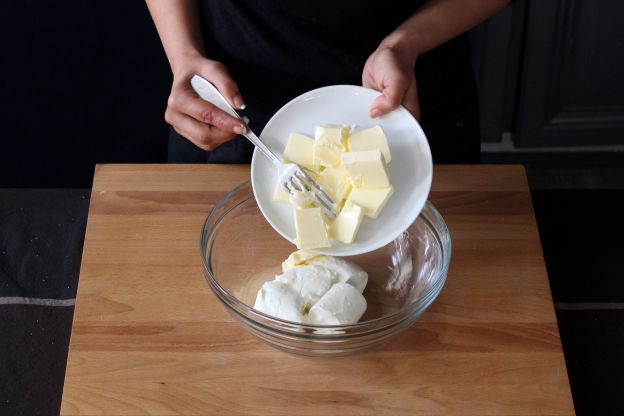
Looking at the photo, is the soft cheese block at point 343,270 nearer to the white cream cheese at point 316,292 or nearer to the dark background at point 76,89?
the white cream cheese at point 316,292

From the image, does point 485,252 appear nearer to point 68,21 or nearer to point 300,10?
point 300,10

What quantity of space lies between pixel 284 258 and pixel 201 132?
224 millimetres

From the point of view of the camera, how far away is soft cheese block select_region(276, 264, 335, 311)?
0.99m

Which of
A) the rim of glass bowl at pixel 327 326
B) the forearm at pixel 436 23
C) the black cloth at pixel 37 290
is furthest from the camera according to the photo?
the black cloth at pixel 37 290

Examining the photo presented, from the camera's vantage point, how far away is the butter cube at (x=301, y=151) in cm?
103

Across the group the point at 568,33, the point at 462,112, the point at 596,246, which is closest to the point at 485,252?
the point at 462,112

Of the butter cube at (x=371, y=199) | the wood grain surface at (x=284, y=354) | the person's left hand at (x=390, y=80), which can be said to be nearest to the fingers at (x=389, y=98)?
the person's left hand at (x=390, y=80)

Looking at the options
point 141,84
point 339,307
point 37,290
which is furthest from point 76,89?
point 339,307

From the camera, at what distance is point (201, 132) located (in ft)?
3.81

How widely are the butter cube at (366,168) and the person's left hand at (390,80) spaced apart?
0.10m

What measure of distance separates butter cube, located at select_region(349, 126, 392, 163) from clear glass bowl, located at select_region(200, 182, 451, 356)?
0.43ft

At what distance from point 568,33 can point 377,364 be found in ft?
4.49

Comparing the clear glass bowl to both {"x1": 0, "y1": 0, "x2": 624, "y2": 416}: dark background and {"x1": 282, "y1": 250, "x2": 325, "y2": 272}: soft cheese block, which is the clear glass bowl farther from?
{"x1": 0, "y1": 0, "x2": 624, "y2": 416}: dark background

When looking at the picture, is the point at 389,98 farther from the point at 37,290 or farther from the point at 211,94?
the point at 37,290
